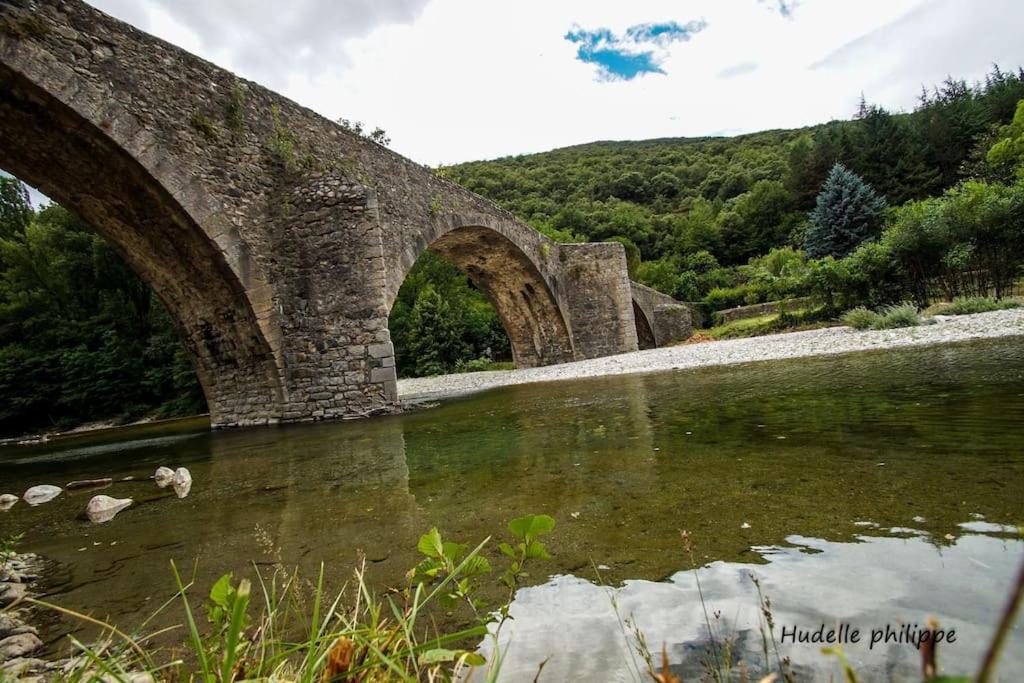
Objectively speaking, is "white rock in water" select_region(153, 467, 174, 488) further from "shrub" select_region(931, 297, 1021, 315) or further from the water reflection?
"shrub" select_region(931, 297, 1021, 315)

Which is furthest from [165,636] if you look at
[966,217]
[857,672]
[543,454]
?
[966,217]

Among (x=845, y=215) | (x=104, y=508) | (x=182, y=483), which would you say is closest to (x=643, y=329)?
(x=845, y=215)

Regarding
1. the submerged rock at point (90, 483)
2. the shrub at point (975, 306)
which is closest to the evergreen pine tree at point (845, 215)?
the shrub at point (975, 306)

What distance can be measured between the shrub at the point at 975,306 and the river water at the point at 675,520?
7584mm

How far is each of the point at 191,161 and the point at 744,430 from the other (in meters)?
7.32

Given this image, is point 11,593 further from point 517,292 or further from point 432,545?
point 517,292

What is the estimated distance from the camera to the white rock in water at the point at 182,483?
3.48m

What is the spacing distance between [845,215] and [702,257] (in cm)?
1422

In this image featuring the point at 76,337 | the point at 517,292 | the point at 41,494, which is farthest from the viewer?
the point at 76,337

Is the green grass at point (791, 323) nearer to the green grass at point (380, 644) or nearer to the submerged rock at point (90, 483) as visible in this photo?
the submerged rock at point (90, 483)

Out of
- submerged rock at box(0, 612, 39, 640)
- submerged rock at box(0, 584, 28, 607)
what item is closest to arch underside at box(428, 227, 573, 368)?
submerged rock at box(0, 584, 28, 607)

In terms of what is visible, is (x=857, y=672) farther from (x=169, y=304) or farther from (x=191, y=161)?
(x=169, y=304)

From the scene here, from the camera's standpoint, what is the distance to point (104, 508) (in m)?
3.12

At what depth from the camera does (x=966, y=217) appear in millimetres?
11289
